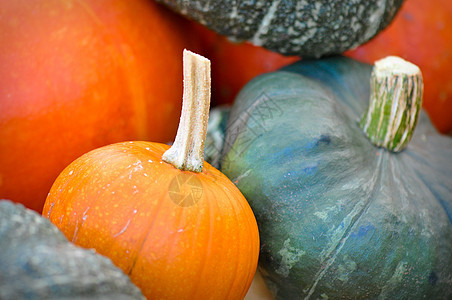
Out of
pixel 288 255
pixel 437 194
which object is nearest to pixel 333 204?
pixel 288 255

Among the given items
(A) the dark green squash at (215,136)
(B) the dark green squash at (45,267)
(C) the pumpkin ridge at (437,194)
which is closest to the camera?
(B) the dark green squash at (45,267)

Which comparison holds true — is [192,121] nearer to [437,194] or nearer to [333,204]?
[333,204]

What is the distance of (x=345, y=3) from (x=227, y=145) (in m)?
0.47

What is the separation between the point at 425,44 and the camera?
157 cm

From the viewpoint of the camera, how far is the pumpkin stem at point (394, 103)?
1.11m

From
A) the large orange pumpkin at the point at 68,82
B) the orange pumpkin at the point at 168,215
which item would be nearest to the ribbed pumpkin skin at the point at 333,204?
the orange pumpkin at the point at 168,215

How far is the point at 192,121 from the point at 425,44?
108 cm

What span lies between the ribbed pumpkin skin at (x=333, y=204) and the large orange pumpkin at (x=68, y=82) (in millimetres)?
301

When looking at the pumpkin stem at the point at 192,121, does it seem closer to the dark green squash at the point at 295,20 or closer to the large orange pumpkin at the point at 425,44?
the dark green squash at the point at 295,20

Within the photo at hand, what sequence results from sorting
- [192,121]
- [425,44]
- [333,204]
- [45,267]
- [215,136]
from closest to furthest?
[45,267] < [192,121] < [333,204] < [215,136] < [425,44]

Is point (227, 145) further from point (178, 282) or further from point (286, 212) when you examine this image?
point (178, 282)

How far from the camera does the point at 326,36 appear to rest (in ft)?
3.96

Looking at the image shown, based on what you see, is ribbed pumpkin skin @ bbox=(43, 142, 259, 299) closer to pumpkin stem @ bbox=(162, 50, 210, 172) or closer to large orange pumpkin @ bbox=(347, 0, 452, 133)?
pumpkin stem @ bbox=(162, 50, 210, 172)

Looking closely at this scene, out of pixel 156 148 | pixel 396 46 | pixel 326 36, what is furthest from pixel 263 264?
pixel 396 46
